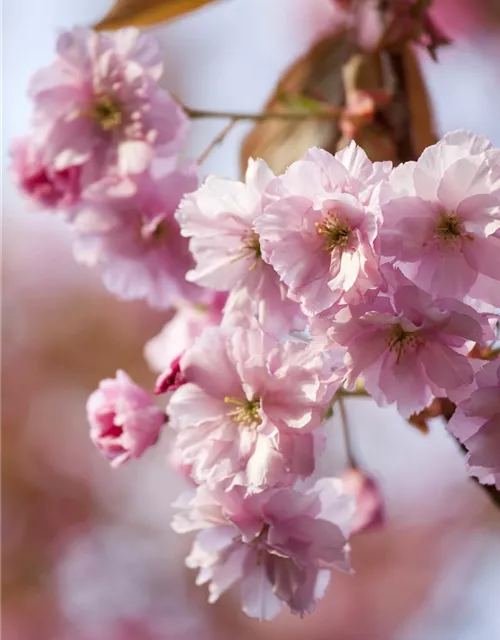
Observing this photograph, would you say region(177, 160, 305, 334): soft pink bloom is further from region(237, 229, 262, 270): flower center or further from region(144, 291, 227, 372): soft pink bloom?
region(144, 291, 227, 372): soft pink bloom

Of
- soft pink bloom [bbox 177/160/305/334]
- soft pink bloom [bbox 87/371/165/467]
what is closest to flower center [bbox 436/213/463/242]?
soft pink bloom [bbox 177/160/305/334]

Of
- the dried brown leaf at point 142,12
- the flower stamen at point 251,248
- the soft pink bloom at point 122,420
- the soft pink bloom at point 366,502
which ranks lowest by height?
the soft pink bloom at point 366,502

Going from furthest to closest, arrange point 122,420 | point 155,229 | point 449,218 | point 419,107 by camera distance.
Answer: point 419,107 → point 155,229 → point 122,420 → point 449,218

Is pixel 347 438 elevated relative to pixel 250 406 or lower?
lower

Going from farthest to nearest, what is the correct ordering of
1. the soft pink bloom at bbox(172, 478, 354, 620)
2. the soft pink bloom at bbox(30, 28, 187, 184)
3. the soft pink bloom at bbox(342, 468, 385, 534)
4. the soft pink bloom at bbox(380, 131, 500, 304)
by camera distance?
the soft pink bloom at bbox(342, 468, 385, 534), the soft pink bloom at bbox(30, 28, 187, 184), the soft pink bloom at bbox(172, 478, 354, 620), the soft pink bloom at bbox(380, 131, 500, 304)

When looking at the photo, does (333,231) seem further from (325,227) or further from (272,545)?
(272,545)

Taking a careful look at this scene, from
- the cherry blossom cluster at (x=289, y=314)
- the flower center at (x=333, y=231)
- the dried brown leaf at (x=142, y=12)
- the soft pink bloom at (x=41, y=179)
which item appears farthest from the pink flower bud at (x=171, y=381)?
the dried brown leaf at (x=142, y=12)

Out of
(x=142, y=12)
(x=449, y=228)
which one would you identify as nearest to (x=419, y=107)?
(x=142, y=12)

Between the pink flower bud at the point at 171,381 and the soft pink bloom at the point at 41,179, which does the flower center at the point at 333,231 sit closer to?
the pink flower bud at the point at 171,381
